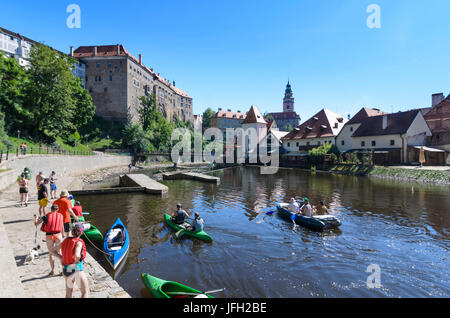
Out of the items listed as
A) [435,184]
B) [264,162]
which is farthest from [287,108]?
[435,184]

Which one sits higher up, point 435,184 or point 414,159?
point 414,159

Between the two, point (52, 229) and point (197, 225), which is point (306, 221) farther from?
point (52, 229)

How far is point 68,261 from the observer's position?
216 inches

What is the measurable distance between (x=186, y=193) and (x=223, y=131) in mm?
103679

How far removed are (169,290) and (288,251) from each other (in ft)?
21.3

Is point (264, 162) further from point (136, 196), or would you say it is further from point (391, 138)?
point (136, 196)

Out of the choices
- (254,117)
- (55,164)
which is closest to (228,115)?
(254,117)

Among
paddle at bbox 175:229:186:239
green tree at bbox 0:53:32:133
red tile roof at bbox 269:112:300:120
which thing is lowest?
paddle at bbox 175:229:186:239

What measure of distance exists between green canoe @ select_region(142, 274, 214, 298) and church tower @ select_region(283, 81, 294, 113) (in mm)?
159972

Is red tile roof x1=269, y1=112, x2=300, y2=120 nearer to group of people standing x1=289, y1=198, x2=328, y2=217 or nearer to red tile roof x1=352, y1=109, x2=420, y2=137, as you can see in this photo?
red tile roof x1=352, y1=109, x2=420, y2=137

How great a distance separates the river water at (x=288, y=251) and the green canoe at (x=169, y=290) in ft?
3.31

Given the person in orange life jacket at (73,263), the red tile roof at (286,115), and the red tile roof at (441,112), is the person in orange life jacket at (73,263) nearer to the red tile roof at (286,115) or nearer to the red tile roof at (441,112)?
the red tile roof at (441,112)

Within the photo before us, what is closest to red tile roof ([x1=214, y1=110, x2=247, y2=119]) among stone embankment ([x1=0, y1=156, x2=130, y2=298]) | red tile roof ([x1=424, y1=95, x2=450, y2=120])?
red tile roof ([x1=424, y1=95, x2=450, y2=120])

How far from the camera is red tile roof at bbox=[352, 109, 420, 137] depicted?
151ft
